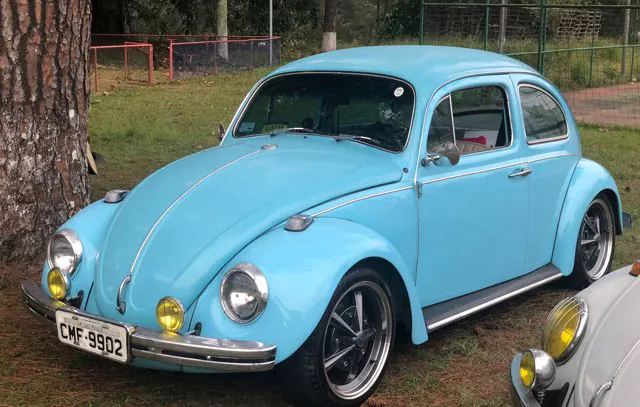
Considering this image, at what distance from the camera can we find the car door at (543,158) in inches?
197

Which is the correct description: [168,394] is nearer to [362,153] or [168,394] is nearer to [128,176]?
[362,153]

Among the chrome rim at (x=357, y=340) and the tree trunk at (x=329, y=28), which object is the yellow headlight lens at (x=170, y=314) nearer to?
the chrome rim at (x=357, y=340)

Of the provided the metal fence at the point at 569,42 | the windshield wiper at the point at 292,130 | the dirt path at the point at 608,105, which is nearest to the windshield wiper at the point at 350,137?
the windshield wiper at the point at 292,130

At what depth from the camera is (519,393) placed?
2896 mm

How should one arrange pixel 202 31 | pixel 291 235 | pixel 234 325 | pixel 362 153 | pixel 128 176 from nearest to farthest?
1. pixel 234 325
2. pixel 291 235
3. pixel 362 153
4. pixel 128 176
5. pixel 202 31

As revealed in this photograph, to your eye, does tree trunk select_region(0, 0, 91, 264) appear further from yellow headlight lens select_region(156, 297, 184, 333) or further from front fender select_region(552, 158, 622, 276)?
front fender select_region(552, 158, 622, 276)

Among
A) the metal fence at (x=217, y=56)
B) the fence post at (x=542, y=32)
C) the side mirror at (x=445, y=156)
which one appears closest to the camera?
the side mirror at (x=445, y=156)

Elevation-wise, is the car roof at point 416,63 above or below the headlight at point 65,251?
above

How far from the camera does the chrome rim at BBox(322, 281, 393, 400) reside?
12.0 feet

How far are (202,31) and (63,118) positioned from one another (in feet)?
106

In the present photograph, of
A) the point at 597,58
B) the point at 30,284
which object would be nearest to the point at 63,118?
the point at 30,284

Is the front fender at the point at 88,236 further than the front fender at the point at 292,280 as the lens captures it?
Yes

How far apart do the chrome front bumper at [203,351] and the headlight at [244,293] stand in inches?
5.1

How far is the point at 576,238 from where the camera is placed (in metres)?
5.25
